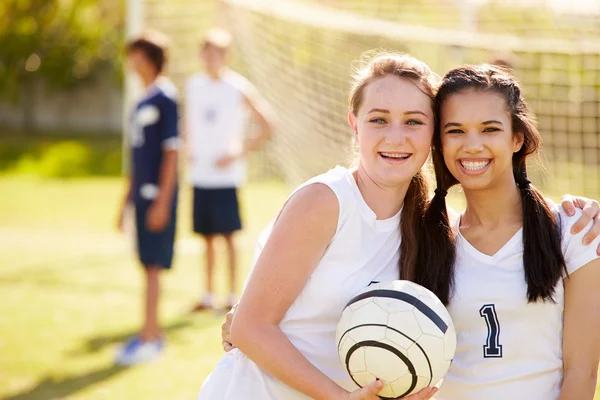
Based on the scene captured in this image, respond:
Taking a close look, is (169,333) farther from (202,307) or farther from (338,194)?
(338,194)

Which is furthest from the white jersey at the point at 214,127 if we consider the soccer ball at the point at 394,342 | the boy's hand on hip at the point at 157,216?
the soccer ball at the point at 394,342

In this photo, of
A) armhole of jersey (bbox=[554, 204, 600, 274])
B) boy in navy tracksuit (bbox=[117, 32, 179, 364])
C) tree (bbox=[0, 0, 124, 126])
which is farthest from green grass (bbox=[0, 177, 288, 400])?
tree (bbox=[0, 0, 124, 126])

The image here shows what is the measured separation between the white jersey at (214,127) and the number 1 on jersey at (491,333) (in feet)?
15.6

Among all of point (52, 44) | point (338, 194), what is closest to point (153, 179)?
point (338, 194)

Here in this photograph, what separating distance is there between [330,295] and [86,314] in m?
Answer: 4.94

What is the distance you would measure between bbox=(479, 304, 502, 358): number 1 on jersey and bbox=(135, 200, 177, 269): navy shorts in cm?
359

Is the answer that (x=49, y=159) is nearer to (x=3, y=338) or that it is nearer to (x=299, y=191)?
(x=3, y=338)

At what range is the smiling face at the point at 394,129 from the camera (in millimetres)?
2322

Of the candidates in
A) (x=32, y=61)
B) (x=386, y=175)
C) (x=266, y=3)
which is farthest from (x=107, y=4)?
(x=386, y=175)

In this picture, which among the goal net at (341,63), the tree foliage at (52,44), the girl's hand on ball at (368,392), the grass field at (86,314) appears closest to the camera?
the girl's hand on ball at (368,392)

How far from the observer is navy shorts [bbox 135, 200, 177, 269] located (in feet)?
18.4

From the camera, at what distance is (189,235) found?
11133 millimetres

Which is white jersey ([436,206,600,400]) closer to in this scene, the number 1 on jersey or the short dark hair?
the number 1 on jersey

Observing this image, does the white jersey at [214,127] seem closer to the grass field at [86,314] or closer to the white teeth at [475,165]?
the grass field at [86,314]
